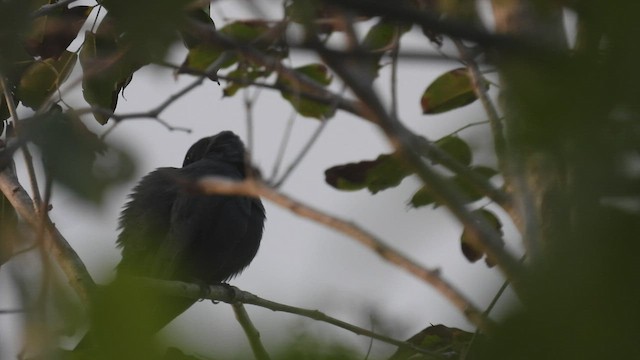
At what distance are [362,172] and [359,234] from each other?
201cm

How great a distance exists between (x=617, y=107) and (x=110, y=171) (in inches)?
38.9

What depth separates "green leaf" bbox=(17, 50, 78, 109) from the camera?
3.92 m

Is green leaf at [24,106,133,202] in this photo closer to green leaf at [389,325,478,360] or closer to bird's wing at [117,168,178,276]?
green leaf at [389,325,478,360]

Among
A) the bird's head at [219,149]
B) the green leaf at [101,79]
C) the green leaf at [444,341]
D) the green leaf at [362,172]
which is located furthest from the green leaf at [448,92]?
the bird's head at [219,149]

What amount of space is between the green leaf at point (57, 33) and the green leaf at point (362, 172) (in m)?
1.21

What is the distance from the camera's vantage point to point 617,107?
0.74 meters

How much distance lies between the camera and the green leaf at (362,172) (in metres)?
3.30

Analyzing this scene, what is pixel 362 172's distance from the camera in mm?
3539

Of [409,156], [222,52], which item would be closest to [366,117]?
[409,156]

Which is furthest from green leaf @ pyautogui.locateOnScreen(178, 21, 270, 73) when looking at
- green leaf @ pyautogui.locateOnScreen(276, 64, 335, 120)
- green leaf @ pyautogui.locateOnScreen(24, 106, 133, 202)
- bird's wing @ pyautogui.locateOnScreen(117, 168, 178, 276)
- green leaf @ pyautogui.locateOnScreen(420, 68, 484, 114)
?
green leaf @ pyautogui.locateOnScreen(24, 106, 133, 202)

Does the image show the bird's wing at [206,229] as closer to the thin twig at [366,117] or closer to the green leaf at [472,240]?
→ the green leaf at [472,240]

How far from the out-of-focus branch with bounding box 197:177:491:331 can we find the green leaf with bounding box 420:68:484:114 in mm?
1816

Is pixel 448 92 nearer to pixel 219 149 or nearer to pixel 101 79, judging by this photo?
pixel 101 79

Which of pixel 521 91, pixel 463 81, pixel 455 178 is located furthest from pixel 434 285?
pixel 463 81
